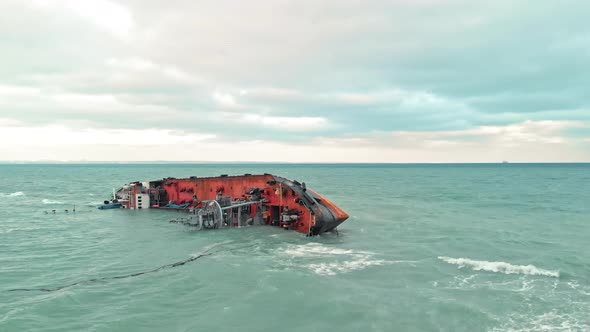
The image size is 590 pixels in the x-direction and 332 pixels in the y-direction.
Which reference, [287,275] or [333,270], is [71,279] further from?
[333,270]

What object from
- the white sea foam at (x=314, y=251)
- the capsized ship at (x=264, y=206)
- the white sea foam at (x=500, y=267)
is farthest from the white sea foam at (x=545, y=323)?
the capsized ship at (x=264, y=206)

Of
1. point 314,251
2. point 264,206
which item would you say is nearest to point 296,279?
point 314,251

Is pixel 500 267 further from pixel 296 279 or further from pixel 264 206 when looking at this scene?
pixel 264 206

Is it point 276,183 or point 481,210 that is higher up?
point 276,183

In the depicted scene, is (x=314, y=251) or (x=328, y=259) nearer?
(x=328, y=259)

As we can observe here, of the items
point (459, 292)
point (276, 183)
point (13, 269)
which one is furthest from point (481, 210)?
point (13, 269)

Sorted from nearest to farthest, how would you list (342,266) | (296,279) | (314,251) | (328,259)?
(296,279), (342,266), (328,259), (314,251)

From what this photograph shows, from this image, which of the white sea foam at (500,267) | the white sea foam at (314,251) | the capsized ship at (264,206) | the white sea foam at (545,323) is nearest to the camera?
the white sea foam at (545,323)

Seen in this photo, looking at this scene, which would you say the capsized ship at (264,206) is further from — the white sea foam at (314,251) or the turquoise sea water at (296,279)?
the white sea foam at (314,251)
